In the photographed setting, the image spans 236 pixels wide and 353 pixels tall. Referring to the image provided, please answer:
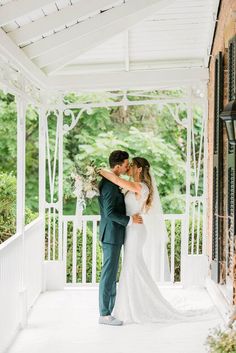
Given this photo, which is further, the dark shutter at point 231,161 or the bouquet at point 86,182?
the bouquet at point 86,182

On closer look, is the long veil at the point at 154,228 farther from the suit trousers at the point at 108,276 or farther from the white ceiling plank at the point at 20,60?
the white ceiling plank at the point at 20,60

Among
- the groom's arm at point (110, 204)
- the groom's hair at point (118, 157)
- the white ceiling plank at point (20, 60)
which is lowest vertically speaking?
the groom's arm at point (110, 204)

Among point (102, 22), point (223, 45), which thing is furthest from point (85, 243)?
point (102, 22)

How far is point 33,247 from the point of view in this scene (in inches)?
280

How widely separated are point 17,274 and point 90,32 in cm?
247

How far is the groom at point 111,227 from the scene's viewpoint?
6.13 meters

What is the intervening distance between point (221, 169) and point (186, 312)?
158cm

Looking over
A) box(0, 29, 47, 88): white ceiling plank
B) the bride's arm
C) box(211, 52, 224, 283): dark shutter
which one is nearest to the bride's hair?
the bride's arm

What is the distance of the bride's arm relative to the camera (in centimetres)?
615

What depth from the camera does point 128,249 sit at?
6.35 metres

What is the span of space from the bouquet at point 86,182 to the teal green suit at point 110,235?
0.12 meters

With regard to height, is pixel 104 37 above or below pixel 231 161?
above

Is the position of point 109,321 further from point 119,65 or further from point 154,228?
point 119,65

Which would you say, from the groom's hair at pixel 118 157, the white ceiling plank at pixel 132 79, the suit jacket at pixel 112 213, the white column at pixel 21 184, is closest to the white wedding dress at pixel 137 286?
the suit jacket at pixel 112 213
